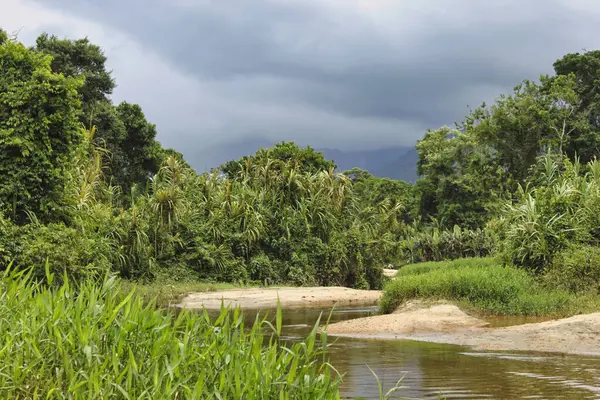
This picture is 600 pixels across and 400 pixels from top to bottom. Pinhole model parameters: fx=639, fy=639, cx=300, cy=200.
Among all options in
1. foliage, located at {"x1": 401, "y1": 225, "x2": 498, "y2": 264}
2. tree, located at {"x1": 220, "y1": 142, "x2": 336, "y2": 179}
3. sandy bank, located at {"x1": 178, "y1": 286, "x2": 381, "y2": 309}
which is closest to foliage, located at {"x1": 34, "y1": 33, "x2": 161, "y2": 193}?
tree, located at {"x1": 220, "y1": 142, "x2": 336, "y2": 179}

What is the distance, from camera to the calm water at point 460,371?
8188 millimetres

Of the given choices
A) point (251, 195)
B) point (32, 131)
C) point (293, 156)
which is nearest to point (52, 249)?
point (32, 131)

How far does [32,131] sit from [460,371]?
12.9 meters

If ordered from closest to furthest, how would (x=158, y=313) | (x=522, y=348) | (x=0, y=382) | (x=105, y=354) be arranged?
1. (x=0, y=382)
2. (x=105, y=354)
3. (x=158, y=313)
4. (x=522, y=348)

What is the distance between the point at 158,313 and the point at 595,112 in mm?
41881

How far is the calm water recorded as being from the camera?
8.19 metres

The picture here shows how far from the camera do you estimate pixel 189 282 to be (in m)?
28.5

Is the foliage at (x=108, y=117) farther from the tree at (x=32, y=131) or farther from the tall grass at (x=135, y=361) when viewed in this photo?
the tall grass at (x=135, y=361)

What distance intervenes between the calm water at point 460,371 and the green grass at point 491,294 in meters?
4.32

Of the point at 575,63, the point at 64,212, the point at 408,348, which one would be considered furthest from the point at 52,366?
the point at 575,63

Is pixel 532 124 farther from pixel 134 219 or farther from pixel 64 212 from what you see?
pixel 64 212

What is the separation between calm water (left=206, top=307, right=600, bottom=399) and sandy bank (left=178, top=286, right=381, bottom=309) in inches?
394

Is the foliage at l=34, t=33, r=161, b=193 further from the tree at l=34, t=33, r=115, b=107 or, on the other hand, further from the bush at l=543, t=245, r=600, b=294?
the bush at l=543, t=245, r=600, b=294

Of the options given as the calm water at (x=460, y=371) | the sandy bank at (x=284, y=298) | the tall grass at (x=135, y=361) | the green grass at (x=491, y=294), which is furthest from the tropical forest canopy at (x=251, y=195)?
the tall grass at (x=135, y=361)
